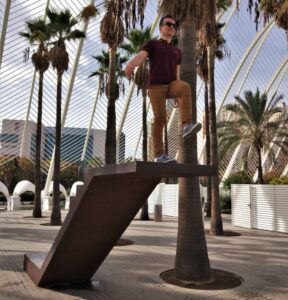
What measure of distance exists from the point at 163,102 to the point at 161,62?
526 mm

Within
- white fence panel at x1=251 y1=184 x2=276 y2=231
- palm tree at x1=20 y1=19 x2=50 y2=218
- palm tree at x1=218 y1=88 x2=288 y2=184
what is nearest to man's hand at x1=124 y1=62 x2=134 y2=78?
white fence panel at x1=251 y1=184 x2=276 y2=231

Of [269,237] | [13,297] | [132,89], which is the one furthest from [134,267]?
[132,89]

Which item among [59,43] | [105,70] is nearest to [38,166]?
[59,43]

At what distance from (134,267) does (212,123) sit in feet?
30.0

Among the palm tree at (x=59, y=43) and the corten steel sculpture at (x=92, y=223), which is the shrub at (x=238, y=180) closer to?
the palm tree at (x=59, y=43)

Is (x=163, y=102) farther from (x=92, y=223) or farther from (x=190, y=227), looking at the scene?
(x=190, y=227)

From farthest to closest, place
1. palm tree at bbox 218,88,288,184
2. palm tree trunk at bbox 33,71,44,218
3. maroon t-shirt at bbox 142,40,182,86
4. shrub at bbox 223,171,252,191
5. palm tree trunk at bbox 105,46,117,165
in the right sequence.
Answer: shrub at bbox 223,171,252,191
palm tree trunk at bbox 33,71,44,218
palm tree at bbox 218,88,288,184
palm tree trunk at bbox 105,46,117,165
maroon t-shirt at bbox 142,40,182,86

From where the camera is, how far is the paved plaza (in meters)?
7.06

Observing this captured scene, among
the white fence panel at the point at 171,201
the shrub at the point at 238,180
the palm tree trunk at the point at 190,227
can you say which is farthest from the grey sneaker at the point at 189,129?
the shrub at the point at 238,180

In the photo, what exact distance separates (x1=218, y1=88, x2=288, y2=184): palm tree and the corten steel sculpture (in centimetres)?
1828

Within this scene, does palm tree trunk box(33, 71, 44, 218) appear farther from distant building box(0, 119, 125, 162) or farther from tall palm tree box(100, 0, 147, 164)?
distant building box(0, 119, 125, 162)

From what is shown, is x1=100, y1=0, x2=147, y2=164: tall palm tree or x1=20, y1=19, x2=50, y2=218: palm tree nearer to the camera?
x1=100, y1=0, x2=147, y2=164: tall palm tree

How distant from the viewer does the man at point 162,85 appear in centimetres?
470

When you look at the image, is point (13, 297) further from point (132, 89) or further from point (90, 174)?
point (132, 89)
